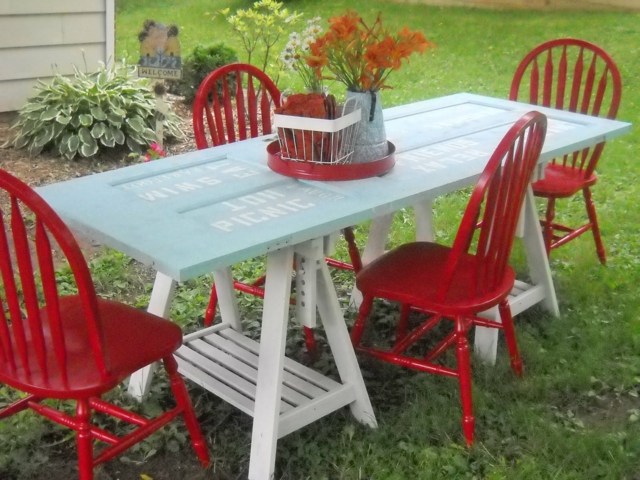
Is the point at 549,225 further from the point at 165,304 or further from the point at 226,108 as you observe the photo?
the point at 165,304

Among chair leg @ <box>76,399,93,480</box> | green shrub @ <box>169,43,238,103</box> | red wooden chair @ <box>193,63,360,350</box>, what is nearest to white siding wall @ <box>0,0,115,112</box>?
green shrub @ <box>169,43,238,103</box>

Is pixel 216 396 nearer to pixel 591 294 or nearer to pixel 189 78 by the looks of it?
pixel 591 294

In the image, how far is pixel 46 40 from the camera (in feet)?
15.5

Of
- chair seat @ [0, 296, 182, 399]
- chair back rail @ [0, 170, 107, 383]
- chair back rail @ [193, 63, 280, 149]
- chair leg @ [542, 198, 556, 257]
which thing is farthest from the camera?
chair leg @ [542, 198, 556, 257]

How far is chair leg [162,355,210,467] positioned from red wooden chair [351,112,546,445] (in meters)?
0.57

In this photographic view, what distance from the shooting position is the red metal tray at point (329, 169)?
2.15 meters

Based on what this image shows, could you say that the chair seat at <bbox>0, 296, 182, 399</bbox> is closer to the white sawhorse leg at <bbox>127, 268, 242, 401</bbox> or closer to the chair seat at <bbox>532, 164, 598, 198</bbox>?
the white sawhorse leg at <bbox>127, 268, 242, 401</bbox>

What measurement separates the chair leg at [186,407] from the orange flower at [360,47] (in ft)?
2.83

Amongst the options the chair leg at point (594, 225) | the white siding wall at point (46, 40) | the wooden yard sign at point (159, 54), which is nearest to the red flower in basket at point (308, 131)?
the chair leg at point (594, 225)

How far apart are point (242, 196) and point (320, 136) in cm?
27

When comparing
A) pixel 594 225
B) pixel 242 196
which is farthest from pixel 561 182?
pixel 242 196

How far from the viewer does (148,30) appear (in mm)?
4219

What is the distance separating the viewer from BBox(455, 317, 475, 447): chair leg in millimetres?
2191

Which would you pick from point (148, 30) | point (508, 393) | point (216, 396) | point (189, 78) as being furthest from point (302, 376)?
point (189, 78)
